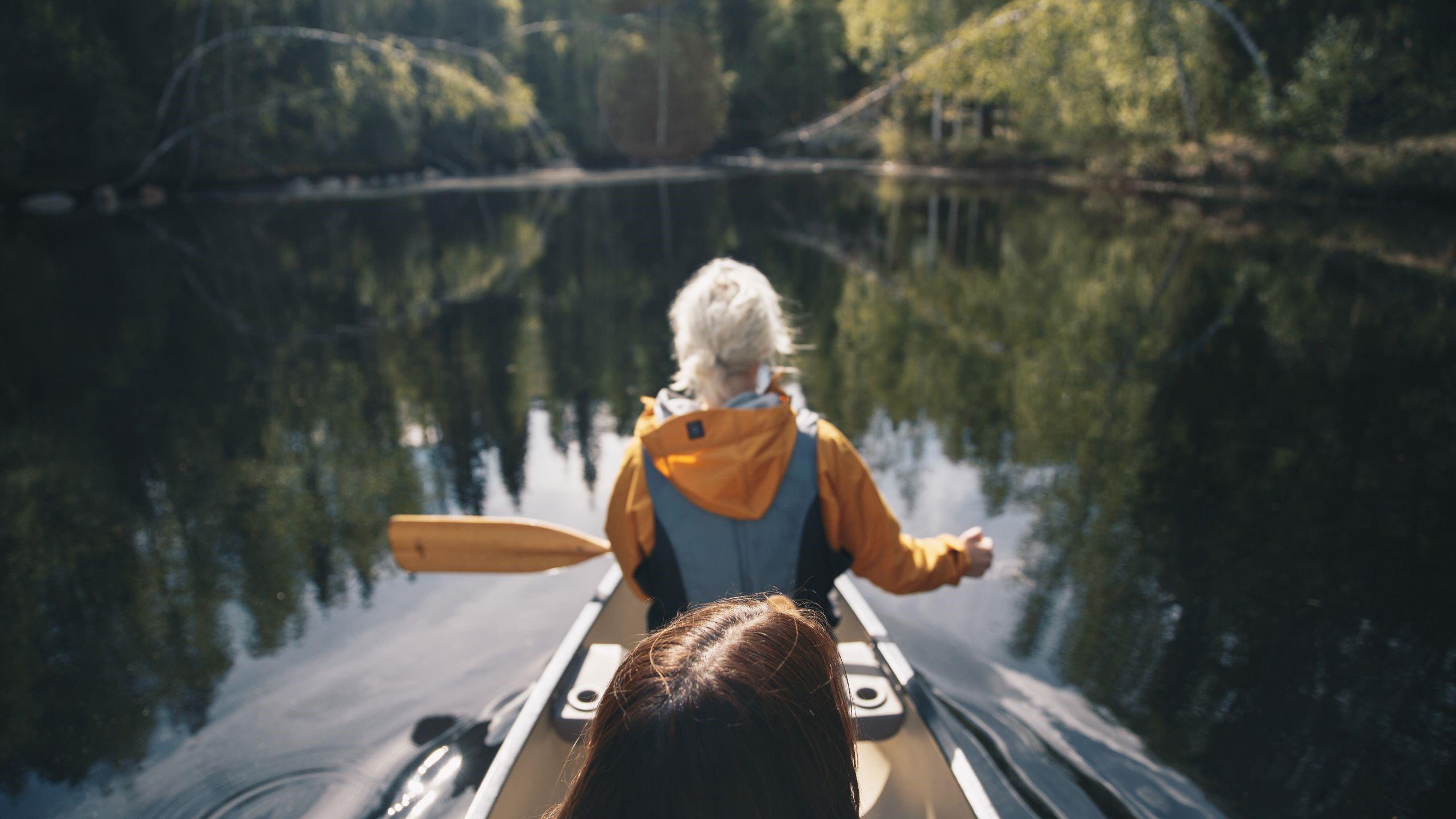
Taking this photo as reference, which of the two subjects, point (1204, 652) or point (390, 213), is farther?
point (390, 213)

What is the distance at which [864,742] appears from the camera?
8.05ft

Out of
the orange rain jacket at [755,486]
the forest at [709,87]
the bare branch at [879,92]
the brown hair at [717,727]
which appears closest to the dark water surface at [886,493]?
the orange rain jacket at [755,486]

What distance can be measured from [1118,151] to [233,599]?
2676 cm

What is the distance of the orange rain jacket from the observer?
211cm

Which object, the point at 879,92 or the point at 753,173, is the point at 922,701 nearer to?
the point at 753,173

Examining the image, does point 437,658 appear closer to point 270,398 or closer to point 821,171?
point 270,398

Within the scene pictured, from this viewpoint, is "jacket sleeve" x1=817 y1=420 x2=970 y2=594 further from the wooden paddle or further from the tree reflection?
the wooden paddle

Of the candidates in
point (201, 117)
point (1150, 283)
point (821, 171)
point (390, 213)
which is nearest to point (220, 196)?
point (201, 117)

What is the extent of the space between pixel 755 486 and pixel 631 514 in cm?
33

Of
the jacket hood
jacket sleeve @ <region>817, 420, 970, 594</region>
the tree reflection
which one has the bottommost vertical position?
the tree reflection

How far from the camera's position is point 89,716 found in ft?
11.1

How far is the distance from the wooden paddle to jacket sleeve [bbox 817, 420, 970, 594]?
4.93 ft

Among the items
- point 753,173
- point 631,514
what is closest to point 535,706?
point 631,514

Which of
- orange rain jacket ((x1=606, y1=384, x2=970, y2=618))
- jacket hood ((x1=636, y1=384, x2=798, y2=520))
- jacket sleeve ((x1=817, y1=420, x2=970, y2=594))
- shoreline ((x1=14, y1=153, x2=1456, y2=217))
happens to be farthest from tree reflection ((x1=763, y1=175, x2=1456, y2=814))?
shoreline ((x1=14, y1=153, x2=1456, y2=217))
